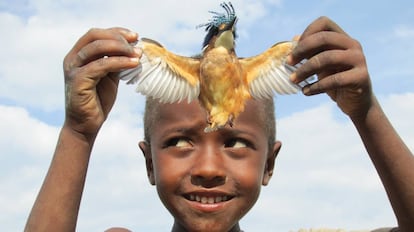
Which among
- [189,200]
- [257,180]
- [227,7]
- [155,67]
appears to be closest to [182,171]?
[189,200]

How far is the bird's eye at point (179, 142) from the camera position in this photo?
2.96 metres

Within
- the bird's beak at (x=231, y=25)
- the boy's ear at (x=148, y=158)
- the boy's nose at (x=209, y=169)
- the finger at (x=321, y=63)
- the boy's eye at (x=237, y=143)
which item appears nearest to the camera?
the finger at (x=321, y=63)

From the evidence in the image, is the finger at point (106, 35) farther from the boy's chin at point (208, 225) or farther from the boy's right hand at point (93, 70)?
the boy's chin at point (208, 225)

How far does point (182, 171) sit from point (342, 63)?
1021 millimetres

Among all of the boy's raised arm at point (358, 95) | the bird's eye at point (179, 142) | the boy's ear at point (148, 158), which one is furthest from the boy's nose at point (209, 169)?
the boy's raised arm at point (358, 95)

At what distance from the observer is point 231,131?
294 centimetres

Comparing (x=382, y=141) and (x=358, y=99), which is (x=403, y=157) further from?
(x=358, y=99)

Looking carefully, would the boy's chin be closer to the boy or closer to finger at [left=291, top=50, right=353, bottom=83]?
the boy

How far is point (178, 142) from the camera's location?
299cm

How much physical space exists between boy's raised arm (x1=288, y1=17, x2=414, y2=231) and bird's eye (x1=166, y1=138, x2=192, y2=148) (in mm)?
825

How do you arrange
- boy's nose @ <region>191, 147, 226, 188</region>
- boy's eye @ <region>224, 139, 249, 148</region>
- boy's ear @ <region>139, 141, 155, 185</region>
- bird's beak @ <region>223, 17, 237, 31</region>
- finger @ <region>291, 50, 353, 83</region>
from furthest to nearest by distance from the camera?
boy's ear @ <region>139, 141, 155, 185</region>, boy's eye @ <region>224, 139, 249, 148</region>, boy's nose @ <region>191, 147, 226, 188</region>, bird's beak @ <region>223, 17, 237, 31</region>, finger @ <region>291, 50, 353, 83</region>

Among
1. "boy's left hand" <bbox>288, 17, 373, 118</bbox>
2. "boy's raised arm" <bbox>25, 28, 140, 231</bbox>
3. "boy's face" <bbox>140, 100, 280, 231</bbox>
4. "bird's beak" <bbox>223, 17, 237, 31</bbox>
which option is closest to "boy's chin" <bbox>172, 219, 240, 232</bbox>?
"boy's face" <bbox>140, 100, 280, 231</bbox>

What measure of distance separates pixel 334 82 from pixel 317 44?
16cm

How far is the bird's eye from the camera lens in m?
2.96
